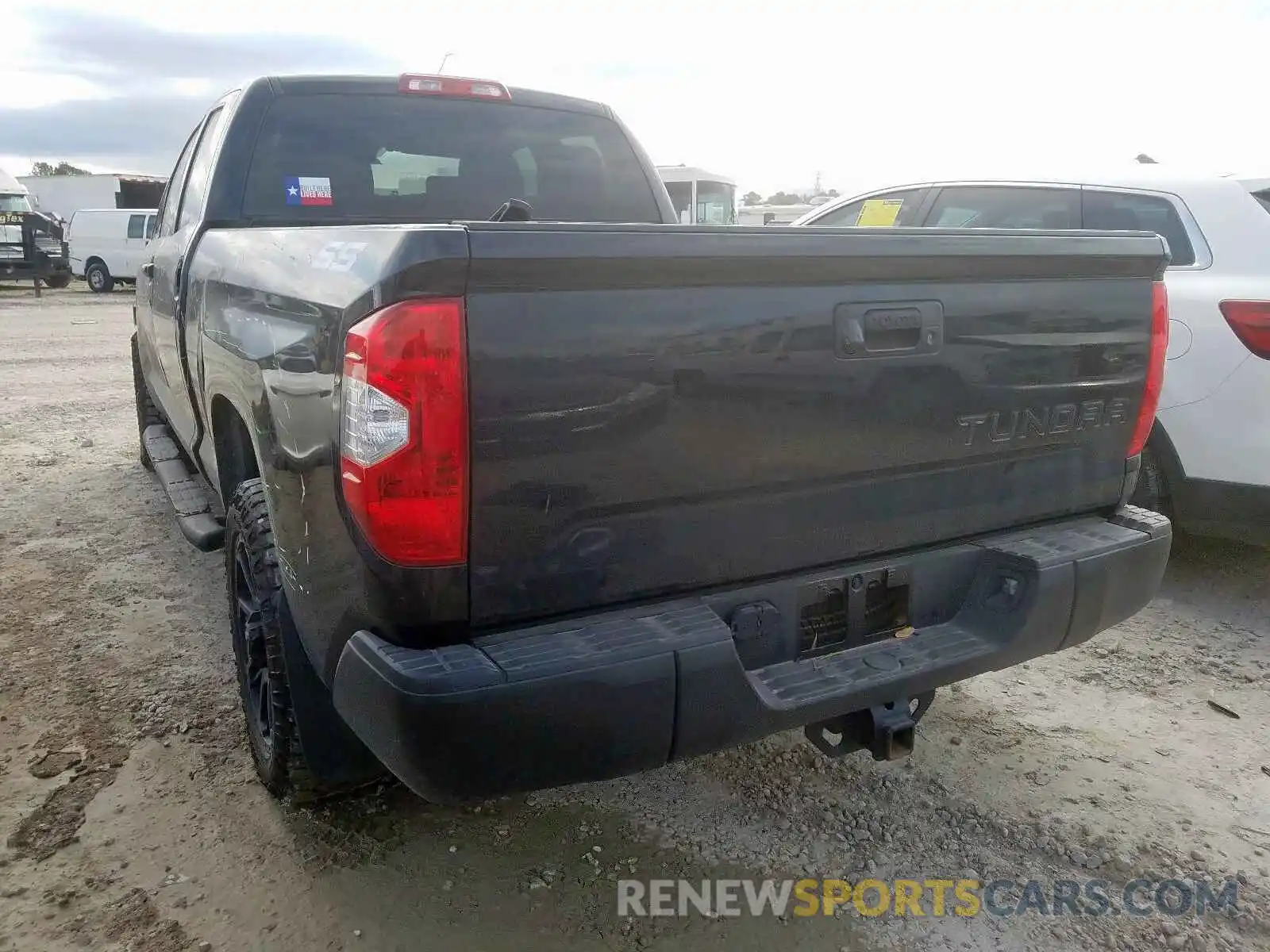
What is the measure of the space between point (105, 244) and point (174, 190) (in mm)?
21071

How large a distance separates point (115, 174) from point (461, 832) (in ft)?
115

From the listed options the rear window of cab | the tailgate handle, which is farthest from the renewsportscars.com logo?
the rear window of cab

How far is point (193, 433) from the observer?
3.71 metres

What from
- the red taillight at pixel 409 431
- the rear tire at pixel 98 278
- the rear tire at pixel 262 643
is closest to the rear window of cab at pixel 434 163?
the rear tire at pixel 262 643

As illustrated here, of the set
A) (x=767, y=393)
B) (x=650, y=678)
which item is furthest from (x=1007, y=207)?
(x=650, y=678)

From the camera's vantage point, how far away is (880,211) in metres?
5.36

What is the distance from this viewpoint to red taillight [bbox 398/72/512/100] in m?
3.64

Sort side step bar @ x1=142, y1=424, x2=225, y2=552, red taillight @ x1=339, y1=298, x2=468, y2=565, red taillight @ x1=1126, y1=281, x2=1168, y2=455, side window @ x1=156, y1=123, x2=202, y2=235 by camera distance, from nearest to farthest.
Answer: red taillight @ x1=339, y1=298, x2=468, y2=565 < red taillight @ x1=1126, y1=281, x2=1168, y2=455 < side step bar @ x1=142, y1=424, x2=225, y2=552 < side window @ x1=156, y1=123, x2=202, y2=235

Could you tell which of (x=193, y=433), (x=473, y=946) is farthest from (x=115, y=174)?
(x=473, y=946)

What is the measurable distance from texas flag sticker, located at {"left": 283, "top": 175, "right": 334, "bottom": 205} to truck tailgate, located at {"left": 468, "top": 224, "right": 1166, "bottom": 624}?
2.00 m

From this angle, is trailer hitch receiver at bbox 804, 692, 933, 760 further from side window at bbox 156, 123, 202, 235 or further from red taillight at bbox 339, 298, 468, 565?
side window at bbox 156, 123, 202, 235

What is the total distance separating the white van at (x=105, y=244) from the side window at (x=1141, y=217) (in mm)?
22331

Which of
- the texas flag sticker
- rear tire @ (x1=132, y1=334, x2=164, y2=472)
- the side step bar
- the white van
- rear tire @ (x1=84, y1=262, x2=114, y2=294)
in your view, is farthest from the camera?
rear tire @ (x1=84, y1=262, x2=114, y2=294)

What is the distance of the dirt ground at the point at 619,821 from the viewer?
7.40 feet
